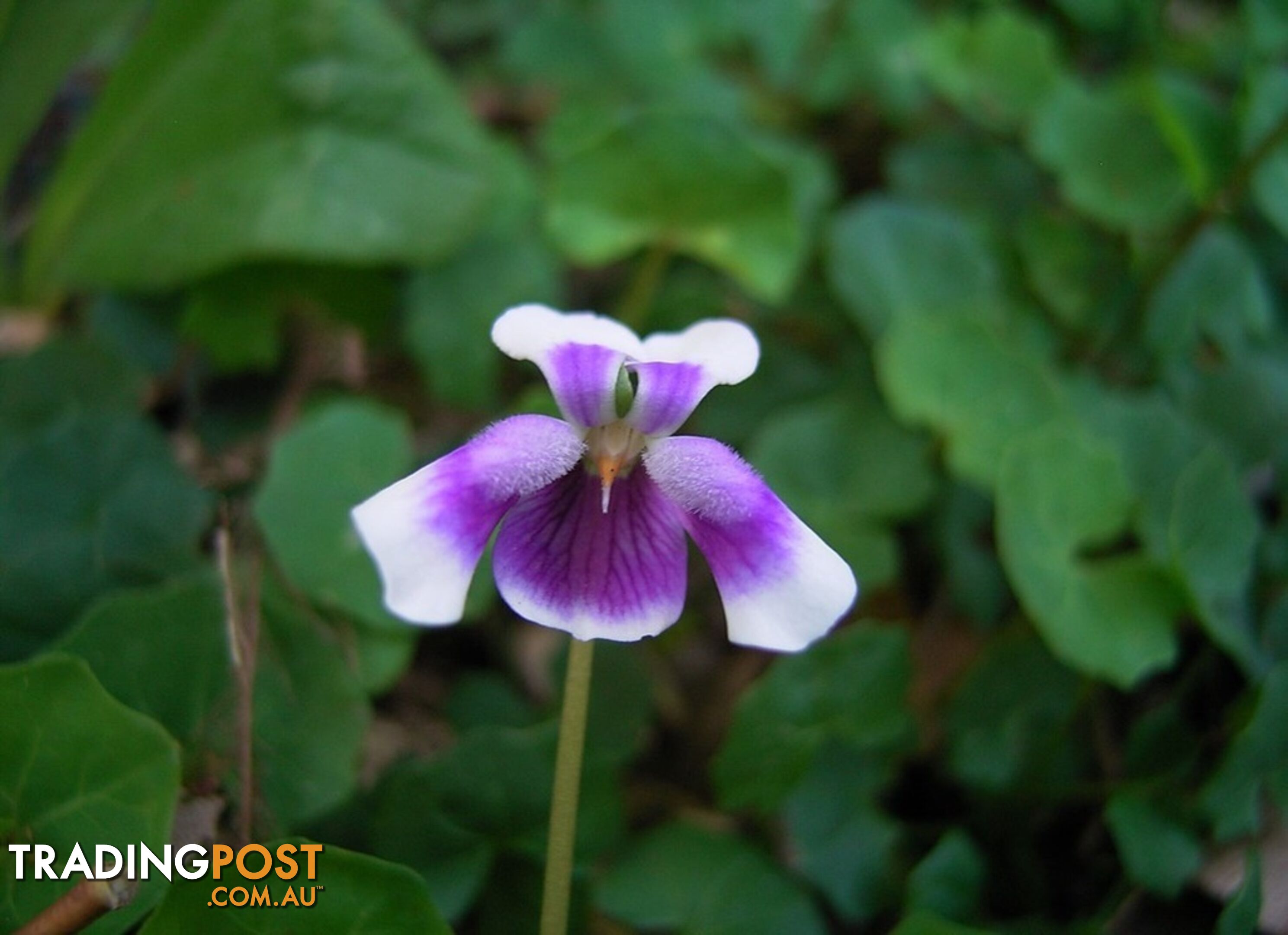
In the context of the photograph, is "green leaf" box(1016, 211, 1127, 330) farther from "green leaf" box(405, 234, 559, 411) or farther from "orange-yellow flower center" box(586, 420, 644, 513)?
"orange-yellow flower center" box(586, 420, 644, 513)

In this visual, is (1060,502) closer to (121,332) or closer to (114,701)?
(114,701)

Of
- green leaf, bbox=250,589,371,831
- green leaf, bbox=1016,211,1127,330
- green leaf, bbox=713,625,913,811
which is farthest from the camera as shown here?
green leaf, bbox=1016,211,1127,330

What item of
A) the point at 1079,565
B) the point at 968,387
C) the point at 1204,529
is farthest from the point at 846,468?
the point at 1204,529

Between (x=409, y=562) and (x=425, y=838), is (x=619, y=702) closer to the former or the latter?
(x=425, y=838)

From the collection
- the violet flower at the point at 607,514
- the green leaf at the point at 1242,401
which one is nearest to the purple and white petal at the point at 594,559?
the violet flower at the point at 607,514

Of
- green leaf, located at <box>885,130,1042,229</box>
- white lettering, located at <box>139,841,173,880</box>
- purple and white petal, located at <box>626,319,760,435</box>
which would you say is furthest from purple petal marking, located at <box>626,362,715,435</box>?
green leaf, located at <box>885,130,1042,229</box>

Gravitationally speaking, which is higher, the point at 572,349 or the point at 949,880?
the point at 572,349
